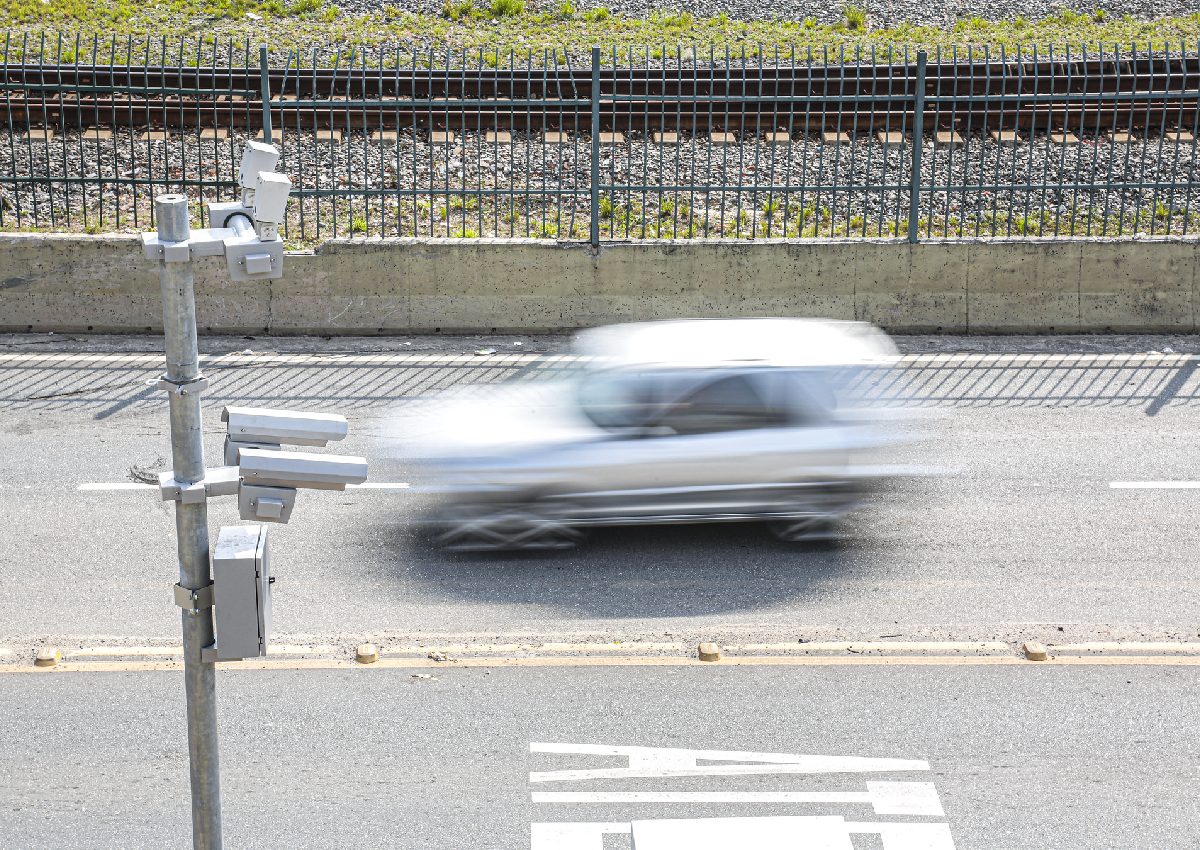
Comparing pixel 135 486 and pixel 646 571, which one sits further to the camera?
pixel 135 486

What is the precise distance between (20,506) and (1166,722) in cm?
758

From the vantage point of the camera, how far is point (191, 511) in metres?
4.32

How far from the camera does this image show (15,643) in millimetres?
8031

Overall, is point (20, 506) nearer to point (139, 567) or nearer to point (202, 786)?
point (139, 567)

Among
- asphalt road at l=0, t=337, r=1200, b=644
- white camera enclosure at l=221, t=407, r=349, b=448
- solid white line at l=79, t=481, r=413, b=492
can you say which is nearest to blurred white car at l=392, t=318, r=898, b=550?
asphalt road at l=0, t=337, r=1200, b=644

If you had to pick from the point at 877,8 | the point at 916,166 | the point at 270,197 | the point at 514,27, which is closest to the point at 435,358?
the point at 916,166

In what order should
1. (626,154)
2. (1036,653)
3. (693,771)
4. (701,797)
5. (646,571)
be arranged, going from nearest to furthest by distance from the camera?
(701,797) → (693,771) → (1036,653) → (646,571) → (626,154)

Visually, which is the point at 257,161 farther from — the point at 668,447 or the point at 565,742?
the point at 668,447

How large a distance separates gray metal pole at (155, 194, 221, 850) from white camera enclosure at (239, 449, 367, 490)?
159 mm

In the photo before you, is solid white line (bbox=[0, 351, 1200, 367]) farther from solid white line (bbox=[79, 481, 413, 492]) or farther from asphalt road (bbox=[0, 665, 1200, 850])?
asphalt road (bbox=[0, 665, 1200, 850])

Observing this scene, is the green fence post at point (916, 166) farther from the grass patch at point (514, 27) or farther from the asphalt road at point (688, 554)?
the grass patch at point (514, 27)

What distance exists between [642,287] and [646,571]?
5.60m

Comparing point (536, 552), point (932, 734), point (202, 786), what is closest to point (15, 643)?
point (536, 552)

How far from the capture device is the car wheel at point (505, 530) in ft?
29.5
